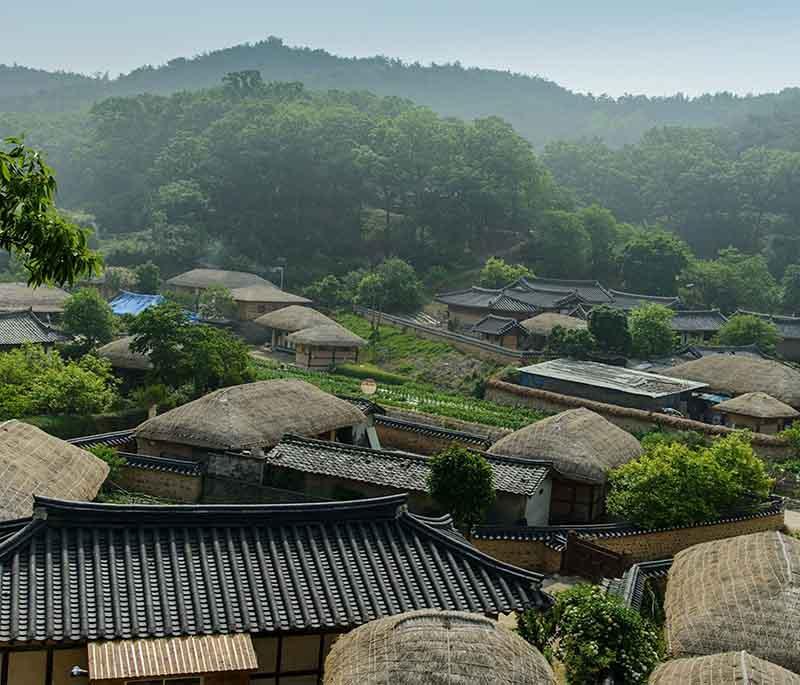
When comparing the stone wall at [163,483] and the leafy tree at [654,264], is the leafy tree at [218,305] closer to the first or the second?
the leafy tree at [654,264]

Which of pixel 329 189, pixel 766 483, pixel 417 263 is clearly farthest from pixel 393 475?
pixel 329 189

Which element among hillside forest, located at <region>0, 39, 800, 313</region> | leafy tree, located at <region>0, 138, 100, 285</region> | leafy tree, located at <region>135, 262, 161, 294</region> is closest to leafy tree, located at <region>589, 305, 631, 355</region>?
hillside forest, located at <region>0, 39, 800, 313</region>

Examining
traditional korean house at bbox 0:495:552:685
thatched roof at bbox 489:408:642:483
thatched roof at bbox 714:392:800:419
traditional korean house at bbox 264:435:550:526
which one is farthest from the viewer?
thatched roof at bbox 714:392:800:419

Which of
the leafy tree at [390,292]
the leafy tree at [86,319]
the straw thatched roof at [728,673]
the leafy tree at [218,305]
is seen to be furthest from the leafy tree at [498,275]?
the straw thatched roof at [728,673]

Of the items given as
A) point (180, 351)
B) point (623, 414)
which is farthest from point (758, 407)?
point (180, 351)

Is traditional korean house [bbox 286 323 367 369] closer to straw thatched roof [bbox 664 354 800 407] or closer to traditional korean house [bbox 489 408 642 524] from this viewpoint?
straw thatched roof [bbox 664 354 800 407]

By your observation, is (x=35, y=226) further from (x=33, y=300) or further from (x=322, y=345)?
(x=33, y=300)
